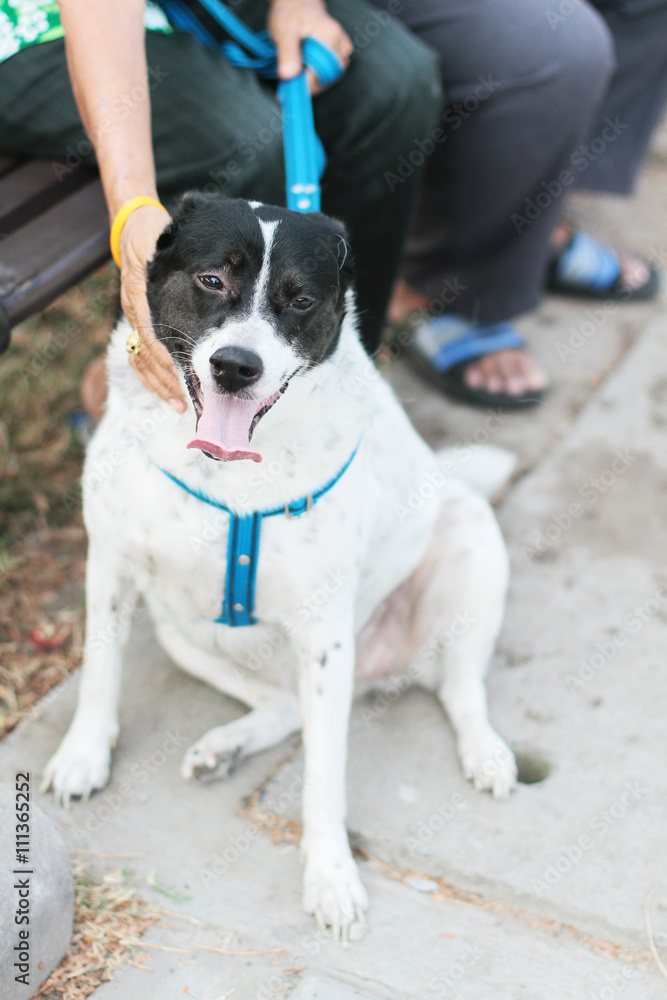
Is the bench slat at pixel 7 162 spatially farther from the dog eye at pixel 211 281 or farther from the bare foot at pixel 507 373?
the bare foot at pixel 507 373

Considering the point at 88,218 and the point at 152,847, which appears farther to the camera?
the point at 88,218

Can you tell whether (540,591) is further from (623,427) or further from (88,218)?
(88,218)

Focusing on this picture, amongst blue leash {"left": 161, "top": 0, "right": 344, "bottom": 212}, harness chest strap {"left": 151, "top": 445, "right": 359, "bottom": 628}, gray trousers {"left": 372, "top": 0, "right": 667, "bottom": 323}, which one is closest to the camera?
harness chest strap {"left": 151, "top": 445, "right": 359, "bottom": 628}

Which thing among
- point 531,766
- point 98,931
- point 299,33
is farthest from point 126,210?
point 531,766

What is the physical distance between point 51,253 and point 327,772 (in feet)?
4.52

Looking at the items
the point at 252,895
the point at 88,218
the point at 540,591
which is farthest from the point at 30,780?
the point at 540,591

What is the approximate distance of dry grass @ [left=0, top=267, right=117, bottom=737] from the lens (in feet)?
8.60

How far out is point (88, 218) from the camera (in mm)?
2334

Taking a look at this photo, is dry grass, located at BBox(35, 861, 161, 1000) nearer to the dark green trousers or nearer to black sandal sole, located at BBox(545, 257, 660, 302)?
the dark green trousers

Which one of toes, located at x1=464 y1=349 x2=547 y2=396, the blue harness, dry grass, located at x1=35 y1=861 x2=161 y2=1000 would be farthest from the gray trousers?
dry grass, located at x1=35 y1=861 x2=161 y2=1000

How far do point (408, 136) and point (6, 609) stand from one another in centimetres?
187

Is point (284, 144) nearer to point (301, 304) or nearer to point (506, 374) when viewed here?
point (301, 304)

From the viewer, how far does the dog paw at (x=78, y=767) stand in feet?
7.24

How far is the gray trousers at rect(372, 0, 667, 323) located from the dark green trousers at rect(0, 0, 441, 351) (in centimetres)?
12
